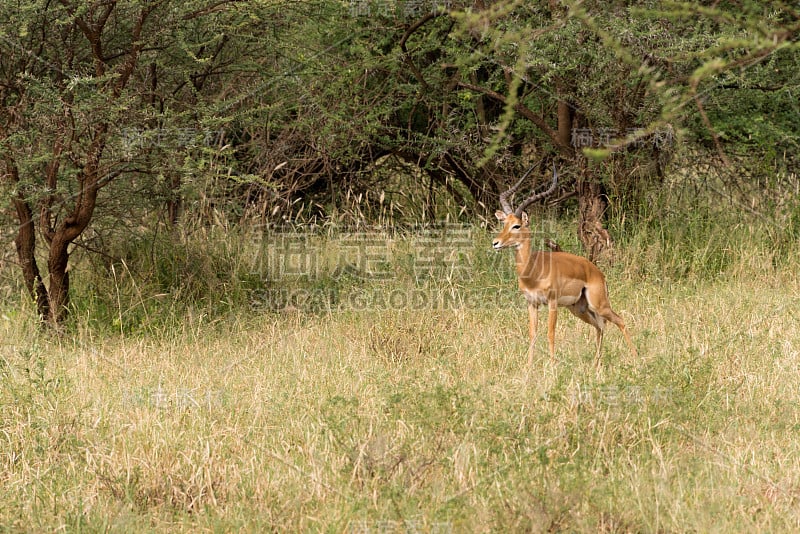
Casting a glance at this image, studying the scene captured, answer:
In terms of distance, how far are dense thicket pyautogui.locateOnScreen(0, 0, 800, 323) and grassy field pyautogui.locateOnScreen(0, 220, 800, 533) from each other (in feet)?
3.37

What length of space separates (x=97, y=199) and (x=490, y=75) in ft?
12.8

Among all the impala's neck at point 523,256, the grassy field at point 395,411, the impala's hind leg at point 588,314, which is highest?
the impala's neck at point 523,256

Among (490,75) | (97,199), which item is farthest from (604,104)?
(97,199)

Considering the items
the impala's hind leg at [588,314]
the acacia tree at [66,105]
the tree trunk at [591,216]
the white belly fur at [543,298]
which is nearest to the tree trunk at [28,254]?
the acacia tree at [66,105]

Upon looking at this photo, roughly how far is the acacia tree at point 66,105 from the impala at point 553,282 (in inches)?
106

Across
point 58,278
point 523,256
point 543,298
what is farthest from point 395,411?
point 58,278

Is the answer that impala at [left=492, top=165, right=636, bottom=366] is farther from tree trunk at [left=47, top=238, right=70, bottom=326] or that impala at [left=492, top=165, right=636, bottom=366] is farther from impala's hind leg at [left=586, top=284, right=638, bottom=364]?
tree trunk at [left=47, top=238, right=70, bottom=326]

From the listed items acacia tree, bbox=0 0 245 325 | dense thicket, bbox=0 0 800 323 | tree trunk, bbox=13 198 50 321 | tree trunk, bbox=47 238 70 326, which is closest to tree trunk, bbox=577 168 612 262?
dense thicket, bbox=0 0 800 323

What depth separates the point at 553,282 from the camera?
6047mm

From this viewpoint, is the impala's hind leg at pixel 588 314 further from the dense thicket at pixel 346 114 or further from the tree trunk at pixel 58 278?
the tree trunk at pixel 58 278

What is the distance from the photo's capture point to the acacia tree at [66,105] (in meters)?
6.44

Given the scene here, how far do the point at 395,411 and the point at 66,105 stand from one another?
128 inches

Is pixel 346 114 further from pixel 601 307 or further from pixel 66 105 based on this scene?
pixel 601 307

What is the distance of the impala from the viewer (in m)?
6.08
